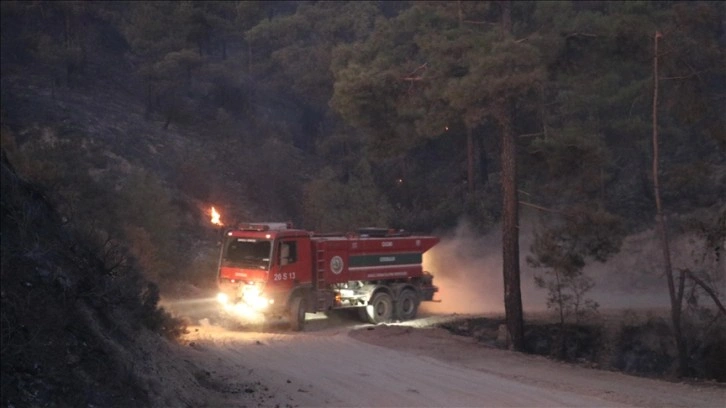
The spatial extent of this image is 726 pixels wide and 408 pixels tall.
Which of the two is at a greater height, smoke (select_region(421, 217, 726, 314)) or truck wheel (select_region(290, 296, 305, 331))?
smoke (select_region(421, 217, 726, 314))

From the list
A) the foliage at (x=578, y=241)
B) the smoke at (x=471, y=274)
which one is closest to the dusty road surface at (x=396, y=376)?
the foliage at (x=578, y=241)

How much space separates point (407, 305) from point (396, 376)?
38.4 ft

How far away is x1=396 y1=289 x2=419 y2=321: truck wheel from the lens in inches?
1100

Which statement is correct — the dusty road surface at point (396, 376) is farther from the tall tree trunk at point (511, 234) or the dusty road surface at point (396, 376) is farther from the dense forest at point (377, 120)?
the dense forest at point (377, 120)

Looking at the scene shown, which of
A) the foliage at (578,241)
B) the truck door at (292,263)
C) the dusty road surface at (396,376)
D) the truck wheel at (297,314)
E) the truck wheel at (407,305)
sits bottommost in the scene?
the dusty road surface at (396,376)

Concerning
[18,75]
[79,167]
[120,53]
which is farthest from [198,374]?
[120,53]

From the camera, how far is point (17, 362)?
789 centimetres

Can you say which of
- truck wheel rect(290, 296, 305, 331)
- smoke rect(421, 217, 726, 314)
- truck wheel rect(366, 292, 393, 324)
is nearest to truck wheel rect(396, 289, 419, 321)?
truck wheel rect(366, 292, 393, 324)

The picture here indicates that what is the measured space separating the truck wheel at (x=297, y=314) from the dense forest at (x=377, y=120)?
5050 millimetres

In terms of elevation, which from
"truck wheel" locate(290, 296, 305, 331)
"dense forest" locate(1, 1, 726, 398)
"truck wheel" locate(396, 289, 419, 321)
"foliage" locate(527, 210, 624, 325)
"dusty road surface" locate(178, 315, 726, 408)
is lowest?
"dusty road surface" locate(178, 315, 726, 408)

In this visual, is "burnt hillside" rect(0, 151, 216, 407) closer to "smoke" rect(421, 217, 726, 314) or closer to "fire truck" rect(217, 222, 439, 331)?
"fire truck" rect(217, 222, 439, 331)

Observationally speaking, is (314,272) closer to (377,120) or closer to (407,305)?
(407,305)

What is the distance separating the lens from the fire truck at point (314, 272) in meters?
23.7

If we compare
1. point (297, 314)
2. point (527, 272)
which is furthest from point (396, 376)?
point (527, 272)
